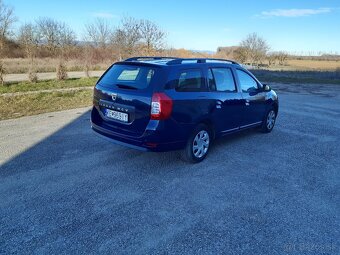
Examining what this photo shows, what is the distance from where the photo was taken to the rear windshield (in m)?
4.21

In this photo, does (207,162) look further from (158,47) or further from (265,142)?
(158,47)

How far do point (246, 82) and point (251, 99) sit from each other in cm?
36

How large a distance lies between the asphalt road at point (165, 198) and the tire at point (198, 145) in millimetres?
126

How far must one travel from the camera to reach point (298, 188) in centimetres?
397

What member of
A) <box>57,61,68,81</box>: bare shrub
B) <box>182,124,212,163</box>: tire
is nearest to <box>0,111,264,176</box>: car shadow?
<box>182,124,212,163</box>: tire

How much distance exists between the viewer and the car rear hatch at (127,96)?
4.09 metres

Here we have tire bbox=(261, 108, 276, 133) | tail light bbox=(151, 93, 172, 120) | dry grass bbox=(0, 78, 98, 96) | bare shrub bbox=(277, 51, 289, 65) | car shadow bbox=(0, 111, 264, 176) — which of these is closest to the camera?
tail light bbox=(151, 93, 172, 120)

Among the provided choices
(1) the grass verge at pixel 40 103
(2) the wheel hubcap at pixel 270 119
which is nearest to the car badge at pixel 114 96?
(2) the wheel hubcap at pixel 270 119

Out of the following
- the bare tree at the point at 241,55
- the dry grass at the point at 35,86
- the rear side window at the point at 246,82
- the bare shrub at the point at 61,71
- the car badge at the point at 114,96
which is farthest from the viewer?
the bare tree at the point at 241,55

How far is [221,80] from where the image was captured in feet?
16.7

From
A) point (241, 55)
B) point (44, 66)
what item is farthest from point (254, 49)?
point (44, 66)

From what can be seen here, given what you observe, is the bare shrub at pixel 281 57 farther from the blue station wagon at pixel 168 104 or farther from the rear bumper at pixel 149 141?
the rear bumper at pixel 149 141

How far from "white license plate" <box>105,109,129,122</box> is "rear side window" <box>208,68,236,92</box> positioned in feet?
5.05

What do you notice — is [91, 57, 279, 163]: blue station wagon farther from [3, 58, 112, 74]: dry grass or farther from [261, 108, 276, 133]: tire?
[3, 58, 112, 74]: dry grass
